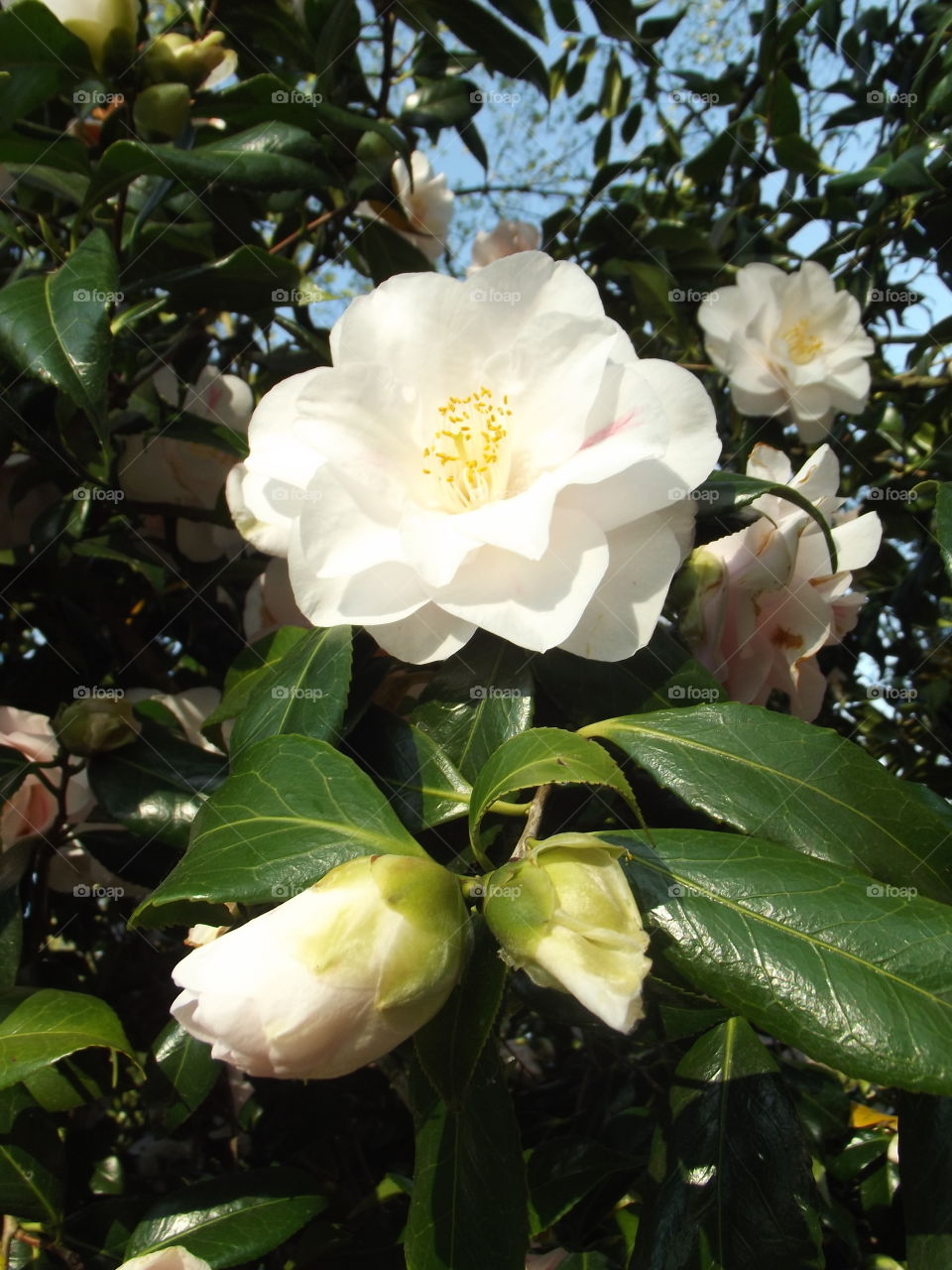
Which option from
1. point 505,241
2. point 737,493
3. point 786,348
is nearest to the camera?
point 737,493

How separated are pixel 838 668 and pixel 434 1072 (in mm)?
982

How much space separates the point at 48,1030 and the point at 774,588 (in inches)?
22.5

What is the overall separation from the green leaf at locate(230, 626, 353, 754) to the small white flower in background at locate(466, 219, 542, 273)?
1.19 meters

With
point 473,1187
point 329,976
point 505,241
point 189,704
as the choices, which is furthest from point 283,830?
point 505,241

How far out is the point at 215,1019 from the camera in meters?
0.40

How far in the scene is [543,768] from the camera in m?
0.44

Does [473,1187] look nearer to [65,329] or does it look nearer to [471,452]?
[471,452]

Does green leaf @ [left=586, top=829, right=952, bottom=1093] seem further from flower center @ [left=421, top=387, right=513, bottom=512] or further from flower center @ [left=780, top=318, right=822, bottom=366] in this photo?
flower center @ [left=780, top=318, right=822, bottom=366]

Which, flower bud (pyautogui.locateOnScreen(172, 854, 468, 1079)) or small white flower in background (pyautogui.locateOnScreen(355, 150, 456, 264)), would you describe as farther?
small white flower in background (pyautogui.locateOnScreen(355, 150, 456, 264))

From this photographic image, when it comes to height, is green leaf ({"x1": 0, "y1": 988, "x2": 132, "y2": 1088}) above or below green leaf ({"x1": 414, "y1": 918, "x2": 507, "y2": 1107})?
below

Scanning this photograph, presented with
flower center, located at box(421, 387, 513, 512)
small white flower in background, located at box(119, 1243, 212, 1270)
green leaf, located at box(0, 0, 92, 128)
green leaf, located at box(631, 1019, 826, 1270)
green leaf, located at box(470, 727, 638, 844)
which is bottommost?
small white flower in background, located at box(119, 1243, 212, 1270)

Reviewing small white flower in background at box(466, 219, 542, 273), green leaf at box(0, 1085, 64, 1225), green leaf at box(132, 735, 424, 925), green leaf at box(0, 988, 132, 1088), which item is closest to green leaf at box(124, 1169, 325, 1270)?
green leaf at box(0, 1085, 64, 1225)

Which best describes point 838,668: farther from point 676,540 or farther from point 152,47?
point 152,47

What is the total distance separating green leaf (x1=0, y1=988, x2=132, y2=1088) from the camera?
1.86 ft
